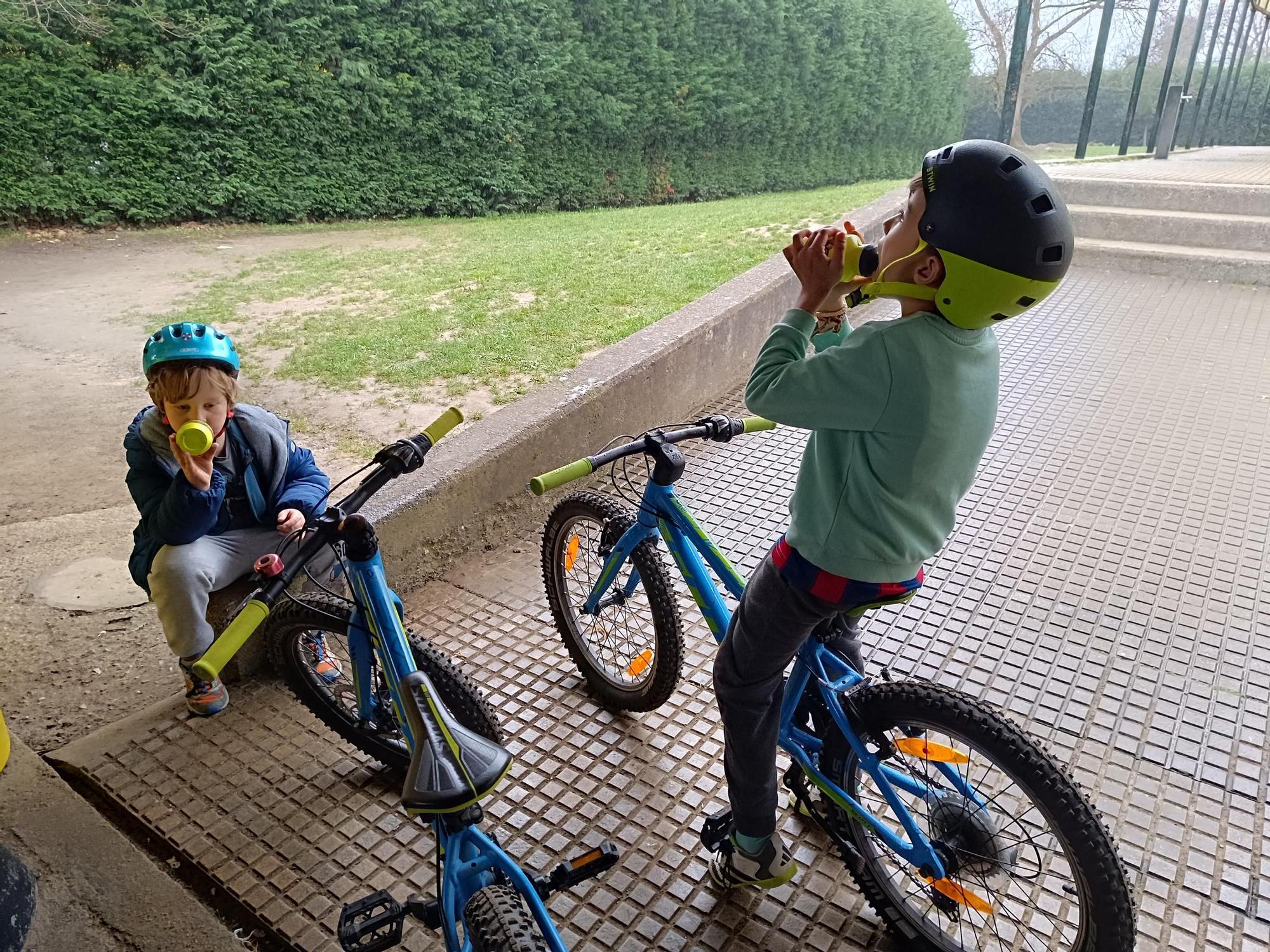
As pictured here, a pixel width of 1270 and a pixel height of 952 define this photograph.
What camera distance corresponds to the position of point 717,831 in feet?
7.09

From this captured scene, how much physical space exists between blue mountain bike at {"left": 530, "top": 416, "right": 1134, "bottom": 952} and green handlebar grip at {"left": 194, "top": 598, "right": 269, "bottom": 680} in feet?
2.10

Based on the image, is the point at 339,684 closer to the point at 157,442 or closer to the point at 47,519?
the point at 157,442

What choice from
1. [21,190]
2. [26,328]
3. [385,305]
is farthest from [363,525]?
[21,190]

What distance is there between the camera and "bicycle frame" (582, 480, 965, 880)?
1.91 metres

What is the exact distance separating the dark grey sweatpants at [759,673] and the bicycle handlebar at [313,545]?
844 millimetres

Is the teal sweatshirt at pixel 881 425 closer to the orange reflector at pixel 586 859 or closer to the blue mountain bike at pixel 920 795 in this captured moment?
the blue mountain bike at pixel 920 795

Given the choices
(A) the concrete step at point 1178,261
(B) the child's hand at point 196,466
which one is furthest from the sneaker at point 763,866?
(A) the concrete step at point 1178,261

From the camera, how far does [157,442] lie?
94.8 inches

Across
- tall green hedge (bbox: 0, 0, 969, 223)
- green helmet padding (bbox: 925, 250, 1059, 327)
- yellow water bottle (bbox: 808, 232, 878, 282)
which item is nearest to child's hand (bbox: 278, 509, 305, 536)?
yellow water bottle (bbox: 808, 232, 878, 282)

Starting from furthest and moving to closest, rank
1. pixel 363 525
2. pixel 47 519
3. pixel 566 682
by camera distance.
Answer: pixel 47 519
pixel 566 682
pixel 363 525

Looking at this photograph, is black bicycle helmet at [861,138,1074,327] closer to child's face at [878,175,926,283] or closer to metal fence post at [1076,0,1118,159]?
child's face at [878,175,926,283]

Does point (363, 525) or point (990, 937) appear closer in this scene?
Result: point (363, 525)

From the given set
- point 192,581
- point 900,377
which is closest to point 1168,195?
point 900,377

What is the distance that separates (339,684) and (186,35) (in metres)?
10.5
